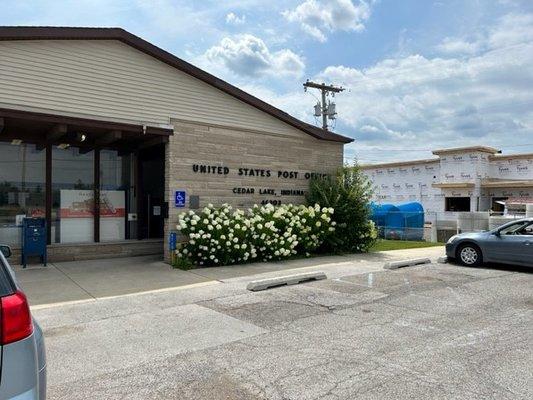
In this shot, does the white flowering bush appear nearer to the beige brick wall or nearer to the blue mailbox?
the beige brick wall

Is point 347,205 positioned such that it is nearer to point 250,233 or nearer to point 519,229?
point 250,233

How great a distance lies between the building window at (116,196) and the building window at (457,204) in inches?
1115

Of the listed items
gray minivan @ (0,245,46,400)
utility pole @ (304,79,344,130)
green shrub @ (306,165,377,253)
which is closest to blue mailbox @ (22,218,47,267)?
green shrub @ (306,165,377,253)

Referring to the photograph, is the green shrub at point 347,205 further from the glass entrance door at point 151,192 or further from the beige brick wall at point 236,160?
the glass entrance door at point 151,192

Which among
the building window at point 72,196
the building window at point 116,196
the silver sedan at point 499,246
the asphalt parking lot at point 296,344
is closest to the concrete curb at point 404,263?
the silver sedan at point 499,246

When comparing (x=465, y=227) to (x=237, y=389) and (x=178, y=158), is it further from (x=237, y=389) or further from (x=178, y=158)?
(x=237, y=389)

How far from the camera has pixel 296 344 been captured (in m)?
5.55

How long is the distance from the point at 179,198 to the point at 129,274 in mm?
2516

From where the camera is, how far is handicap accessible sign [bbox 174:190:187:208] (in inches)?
471

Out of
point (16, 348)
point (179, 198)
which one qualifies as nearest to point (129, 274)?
point (179, 198)

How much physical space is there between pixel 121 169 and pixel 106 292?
619 cm

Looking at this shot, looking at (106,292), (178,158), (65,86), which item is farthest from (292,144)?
(106,292)

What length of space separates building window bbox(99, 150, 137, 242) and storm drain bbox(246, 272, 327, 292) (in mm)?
6352

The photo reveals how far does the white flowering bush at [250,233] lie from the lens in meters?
11.5
